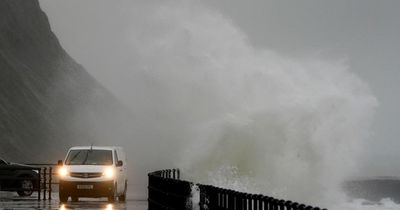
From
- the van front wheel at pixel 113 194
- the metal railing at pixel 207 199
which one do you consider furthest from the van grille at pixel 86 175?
the metal railing at pixel 207 199

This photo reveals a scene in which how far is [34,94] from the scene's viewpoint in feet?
528

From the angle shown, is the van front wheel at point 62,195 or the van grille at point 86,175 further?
the van front wheel at point 62,195

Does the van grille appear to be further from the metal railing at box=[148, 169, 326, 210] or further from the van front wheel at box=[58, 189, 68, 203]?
the metal railing at box=[148, 169, 326, 210]

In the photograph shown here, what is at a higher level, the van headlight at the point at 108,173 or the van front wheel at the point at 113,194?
the van headlight at the point at 108,173

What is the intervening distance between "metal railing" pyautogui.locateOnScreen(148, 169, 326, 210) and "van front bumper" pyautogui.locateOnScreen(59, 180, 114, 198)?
3.27 metres

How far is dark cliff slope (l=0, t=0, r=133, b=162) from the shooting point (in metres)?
144

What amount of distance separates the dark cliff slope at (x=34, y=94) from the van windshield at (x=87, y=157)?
319 feet

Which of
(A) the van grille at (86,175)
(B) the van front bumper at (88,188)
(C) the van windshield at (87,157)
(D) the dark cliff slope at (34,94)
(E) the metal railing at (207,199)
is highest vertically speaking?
(D) the dark cliff slope at (34,94)

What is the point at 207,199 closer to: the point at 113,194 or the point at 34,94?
the point at 113,194

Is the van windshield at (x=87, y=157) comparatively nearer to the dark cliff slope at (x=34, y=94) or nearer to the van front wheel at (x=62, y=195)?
the van front wheel at (x=62, y=195)

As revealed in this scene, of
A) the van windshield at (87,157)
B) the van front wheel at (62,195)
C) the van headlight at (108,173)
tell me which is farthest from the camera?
the van windshield at (87,157)

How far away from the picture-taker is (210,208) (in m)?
17.3

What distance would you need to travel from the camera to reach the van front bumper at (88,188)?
3198 cm

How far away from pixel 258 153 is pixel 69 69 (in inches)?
4334
